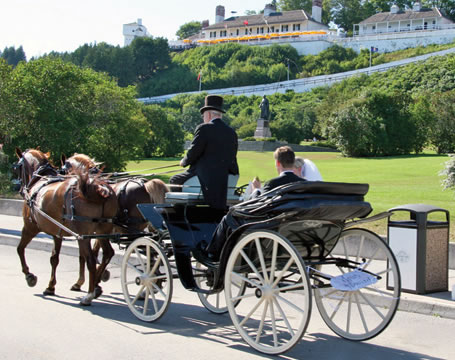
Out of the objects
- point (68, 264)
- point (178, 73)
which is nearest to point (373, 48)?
point (178, 73)

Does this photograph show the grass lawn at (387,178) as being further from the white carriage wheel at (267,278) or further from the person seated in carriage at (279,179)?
the white carriage wheel at (267,278)

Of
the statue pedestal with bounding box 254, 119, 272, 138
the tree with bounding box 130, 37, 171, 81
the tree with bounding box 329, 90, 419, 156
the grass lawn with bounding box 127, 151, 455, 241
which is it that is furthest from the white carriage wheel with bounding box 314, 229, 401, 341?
the tree with bounding box 130, 37, 171, 81

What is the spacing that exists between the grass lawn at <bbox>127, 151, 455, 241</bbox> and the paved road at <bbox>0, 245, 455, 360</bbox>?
5512 millimetres

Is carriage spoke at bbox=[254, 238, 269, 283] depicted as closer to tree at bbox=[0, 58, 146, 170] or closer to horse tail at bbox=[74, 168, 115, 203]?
horse tail at bbox=[74, 168, 115, 203]

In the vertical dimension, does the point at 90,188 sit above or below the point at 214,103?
below

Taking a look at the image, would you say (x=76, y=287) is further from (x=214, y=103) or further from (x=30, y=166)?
(x=214, y=103)

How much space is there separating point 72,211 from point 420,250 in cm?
464

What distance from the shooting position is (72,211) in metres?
8.05

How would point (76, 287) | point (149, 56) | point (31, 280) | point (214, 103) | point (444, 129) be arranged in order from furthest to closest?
1. point (149, 56)
2. point (444, 129)
3. point (76, 287)
4. point (31, 280)
5. point (214, 103)

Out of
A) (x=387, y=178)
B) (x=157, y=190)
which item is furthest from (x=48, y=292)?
(x=387, y=178)

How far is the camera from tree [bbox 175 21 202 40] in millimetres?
184500

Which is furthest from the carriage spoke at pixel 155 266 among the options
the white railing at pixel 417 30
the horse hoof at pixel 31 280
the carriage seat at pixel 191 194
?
the white railing at pixel 417 30

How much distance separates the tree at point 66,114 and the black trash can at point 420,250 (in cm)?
2423

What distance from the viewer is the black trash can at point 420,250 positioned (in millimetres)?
8164
